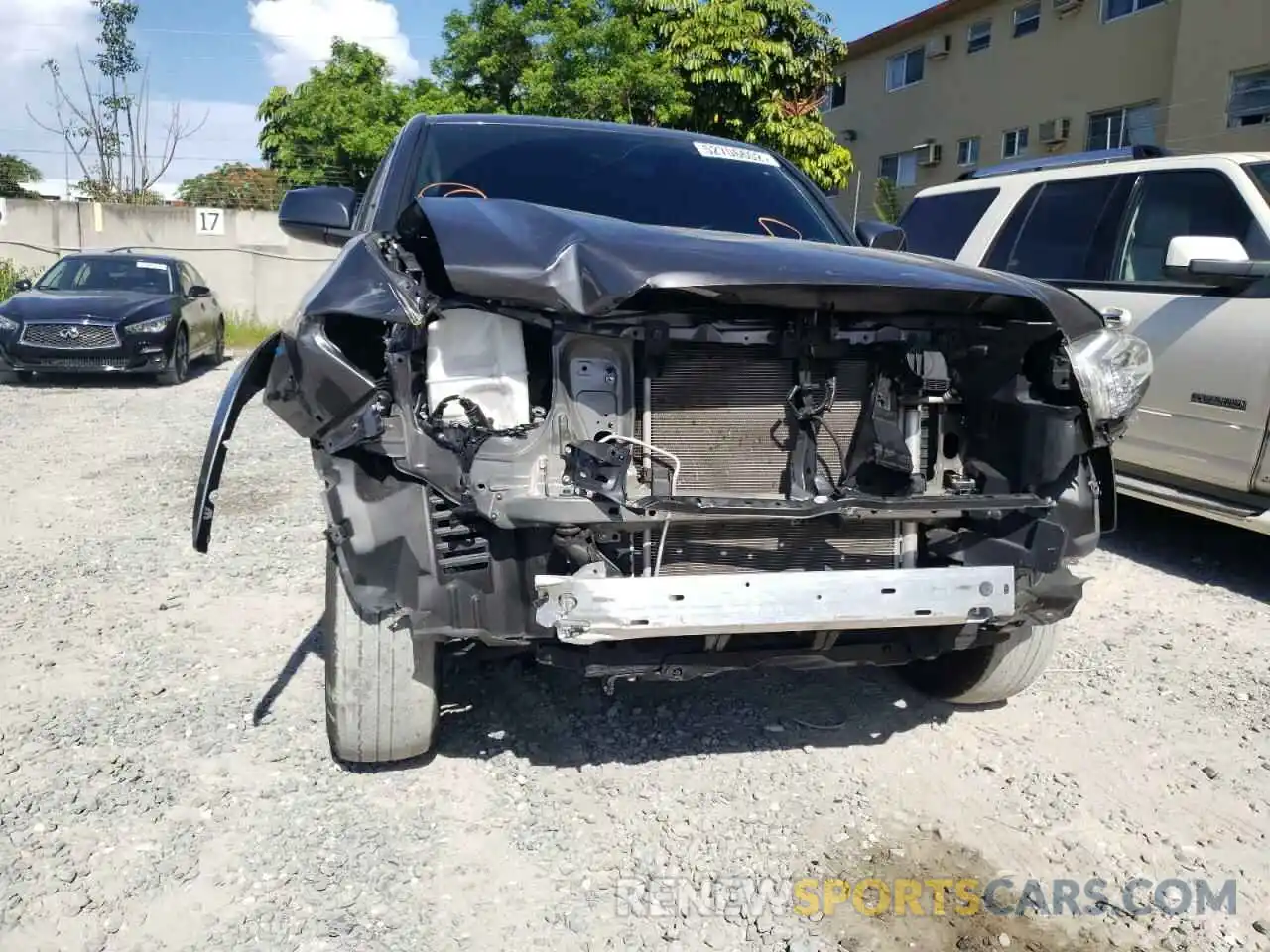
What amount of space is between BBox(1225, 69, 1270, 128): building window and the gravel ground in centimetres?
1246

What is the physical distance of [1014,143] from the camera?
19.8 meters

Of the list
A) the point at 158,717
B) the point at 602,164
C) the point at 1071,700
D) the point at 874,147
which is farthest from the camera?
the point at 874,147

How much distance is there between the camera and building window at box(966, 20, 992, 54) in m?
20.3

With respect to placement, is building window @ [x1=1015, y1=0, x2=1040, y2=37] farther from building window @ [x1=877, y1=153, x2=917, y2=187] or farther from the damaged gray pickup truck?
the damaged gray pickup truck

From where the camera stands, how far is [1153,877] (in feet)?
8.53

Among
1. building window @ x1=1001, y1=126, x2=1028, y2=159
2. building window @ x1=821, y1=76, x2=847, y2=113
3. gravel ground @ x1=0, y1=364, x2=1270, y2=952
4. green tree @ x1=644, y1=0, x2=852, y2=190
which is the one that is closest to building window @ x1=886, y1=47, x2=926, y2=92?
building window @ x1=821, y1=76, x2=847, y2=113

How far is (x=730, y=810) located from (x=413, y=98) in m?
21.8

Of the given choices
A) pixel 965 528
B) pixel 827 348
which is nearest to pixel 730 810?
pixel 965 528

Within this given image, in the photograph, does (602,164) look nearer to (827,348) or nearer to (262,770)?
(827,348)

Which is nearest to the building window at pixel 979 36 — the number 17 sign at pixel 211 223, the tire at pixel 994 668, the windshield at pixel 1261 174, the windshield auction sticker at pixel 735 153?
the number 17 sign at pixel 211 223

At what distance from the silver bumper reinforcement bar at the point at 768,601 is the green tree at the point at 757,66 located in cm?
1416

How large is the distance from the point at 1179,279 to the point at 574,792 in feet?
12.0

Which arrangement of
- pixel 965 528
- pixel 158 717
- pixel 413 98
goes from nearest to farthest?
pixel 965 528
pixel 158 717
pixel 413 98

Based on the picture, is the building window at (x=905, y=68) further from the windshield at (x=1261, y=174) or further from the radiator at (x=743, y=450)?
the radiator at (x=743, y=450)
